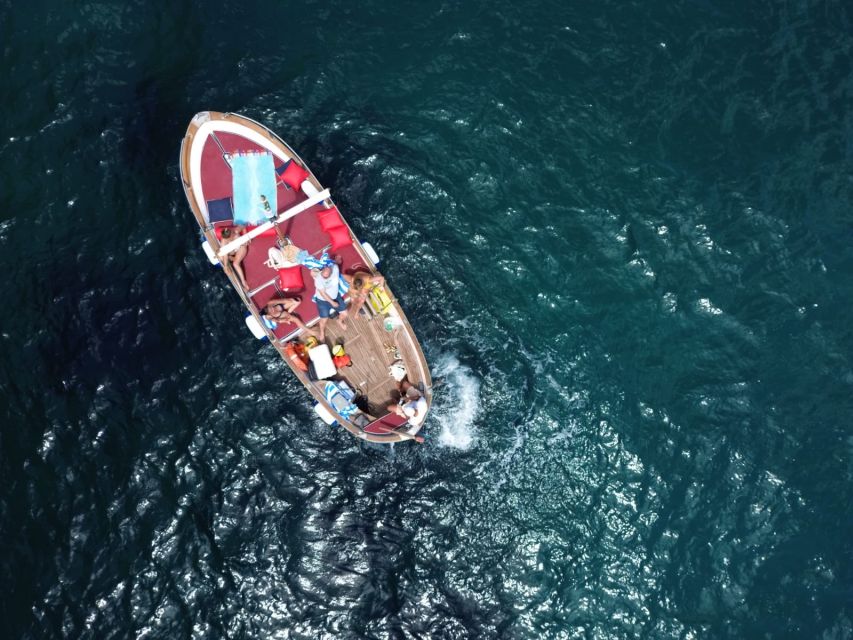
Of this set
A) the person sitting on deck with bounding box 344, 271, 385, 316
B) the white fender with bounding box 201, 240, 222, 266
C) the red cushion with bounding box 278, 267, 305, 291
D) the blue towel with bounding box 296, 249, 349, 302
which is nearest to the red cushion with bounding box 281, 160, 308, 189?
the blue towel with bounding box 296, 249, 349, 302

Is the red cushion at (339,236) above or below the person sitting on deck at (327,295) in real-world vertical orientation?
above

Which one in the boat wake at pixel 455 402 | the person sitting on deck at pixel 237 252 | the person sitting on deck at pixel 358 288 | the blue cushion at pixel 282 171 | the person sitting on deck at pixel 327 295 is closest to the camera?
the person sitting on deck at pixel 327 295

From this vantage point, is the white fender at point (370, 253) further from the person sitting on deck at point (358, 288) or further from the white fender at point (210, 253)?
the white fender at point (210, 253)

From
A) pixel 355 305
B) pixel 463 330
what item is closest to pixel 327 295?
pixel 355 305

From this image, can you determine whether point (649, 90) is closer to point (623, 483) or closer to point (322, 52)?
point (322, 52)

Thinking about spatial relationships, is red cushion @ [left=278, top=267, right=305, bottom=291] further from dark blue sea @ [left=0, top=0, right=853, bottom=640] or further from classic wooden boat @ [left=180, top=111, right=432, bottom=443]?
dark blue sea @ [left=0, top=0, right=853, bottom=640]

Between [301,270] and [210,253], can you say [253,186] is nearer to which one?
[210,253]

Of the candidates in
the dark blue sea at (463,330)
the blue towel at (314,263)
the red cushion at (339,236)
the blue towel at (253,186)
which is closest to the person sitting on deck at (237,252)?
the blue towel at (253,186)
